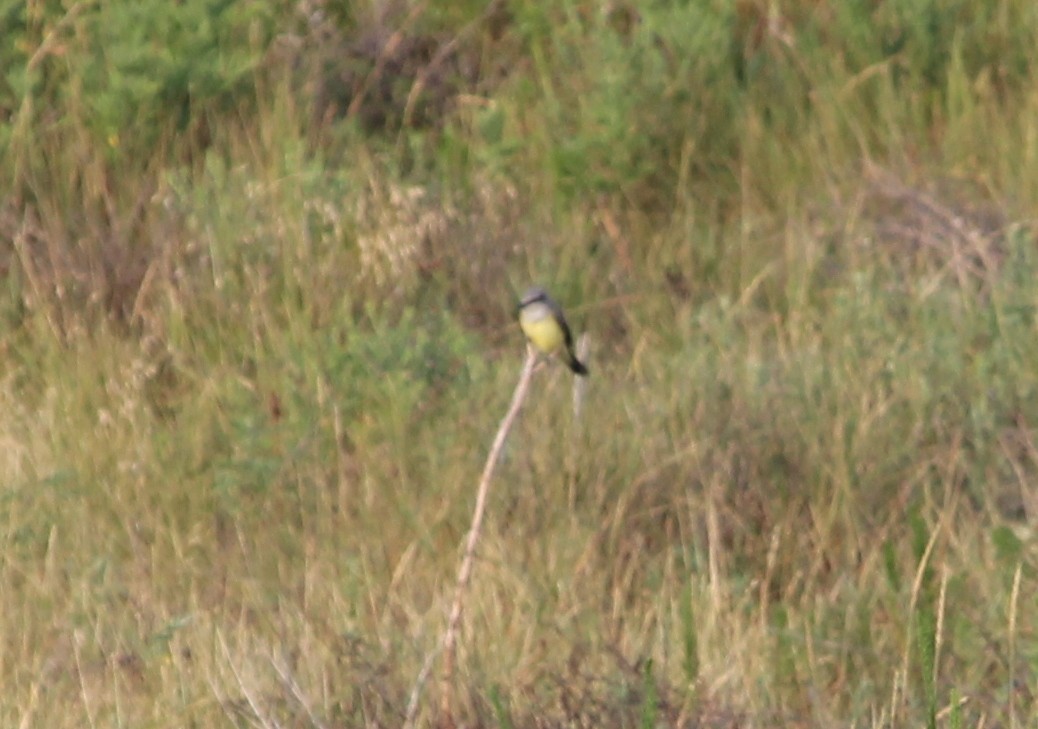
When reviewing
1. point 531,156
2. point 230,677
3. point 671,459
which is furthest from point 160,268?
point 230,677

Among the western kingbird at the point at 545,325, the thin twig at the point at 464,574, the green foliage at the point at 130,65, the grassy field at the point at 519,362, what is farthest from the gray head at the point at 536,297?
the green foliage at the point at 130,65

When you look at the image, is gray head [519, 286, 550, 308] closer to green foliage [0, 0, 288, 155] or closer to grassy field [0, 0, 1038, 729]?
grassy field [0, 0, 1038, 729]

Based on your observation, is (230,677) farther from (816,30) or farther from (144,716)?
(816,30)

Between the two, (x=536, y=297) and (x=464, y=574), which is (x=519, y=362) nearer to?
(x=536, y=297)

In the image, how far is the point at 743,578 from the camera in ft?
13.7

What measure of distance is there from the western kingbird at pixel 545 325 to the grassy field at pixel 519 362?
0.17m

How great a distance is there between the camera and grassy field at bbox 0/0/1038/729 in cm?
377

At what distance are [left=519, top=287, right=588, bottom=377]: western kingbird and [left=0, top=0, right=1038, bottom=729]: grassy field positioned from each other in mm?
173

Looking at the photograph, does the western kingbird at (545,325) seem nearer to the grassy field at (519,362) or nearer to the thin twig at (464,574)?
the grassy field at (519,362)

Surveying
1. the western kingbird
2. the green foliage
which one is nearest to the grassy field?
the green foliage

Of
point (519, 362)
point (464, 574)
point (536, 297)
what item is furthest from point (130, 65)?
point (464, 574)

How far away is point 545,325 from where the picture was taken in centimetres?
466

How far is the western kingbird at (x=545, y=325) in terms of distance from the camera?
465 cm

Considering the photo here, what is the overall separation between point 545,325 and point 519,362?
62 centimetres
